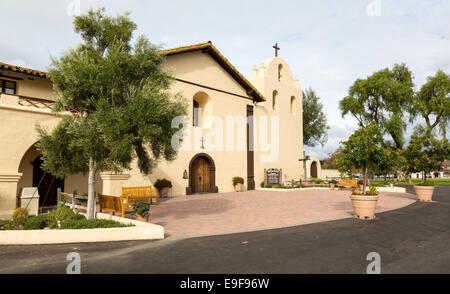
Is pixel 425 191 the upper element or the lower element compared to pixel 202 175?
lower

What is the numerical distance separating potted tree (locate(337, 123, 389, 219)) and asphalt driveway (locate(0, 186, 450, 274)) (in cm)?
187

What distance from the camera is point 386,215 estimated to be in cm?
1058

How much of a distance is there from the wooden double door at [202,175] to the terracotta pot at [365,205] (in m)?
11.8

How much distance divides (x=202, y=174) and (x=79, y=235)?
43.9 ft

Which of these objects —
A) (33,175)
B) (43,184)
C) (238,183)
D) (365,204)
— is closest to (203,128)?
(238,183)

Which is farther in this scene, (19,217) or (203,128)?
(203,128)

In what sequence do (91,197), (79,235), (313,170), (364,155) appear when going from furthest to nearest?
1. (313,170)
2. (364,155)
3. (91,197)
4. (79,235)

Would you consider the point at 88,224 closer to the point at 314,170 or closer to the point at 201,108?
the point at 201,108

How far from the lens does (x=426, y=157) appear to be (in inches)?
599

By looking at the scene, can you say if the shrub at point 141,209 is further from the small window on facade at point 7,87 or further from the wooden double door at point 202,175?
the wooden double door at point 202,175

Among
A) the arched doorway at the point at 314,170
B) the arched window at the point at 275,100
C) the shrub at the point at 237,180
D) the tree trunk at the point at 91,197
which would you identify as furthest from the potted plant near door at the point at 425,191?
the arched doorway at the point at 314,170

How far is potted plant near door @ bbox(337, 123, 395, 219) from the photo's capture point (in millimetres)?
9992
